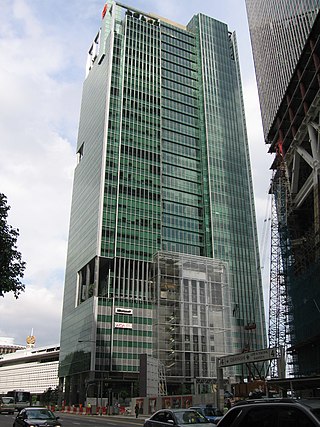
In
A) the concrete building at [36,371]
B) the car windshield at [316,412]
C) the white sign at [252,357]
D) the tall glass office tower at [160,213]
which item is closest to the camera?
the car windshield at [316,412]

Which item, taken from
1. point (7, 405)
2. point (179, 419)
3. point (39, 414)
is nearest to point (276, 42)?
point (7, 405)

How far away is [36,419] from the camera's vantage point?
20.1 m

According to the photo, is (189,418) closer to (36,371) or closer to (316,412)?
(316,412)

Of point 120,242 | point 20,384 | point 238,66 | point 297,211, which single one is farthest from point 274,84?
point 20,384

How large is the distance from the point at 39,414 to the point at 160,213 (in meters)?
86.3

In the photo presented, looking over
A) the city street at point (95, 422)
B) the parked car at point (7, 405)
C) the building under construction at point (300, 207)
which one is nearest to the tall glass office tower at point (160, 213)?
the parked car at point (7, 405)

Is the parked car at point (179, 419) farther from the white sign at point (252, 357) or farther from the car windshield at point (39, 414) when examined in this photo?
the white sign at point (252, 357)

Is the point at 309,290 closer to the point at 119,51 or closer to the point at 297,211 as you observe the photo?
the point at 297,211

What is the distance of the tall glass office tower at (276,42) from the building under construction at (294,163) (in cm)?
14

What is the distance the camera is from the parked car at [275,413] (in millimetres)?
6176

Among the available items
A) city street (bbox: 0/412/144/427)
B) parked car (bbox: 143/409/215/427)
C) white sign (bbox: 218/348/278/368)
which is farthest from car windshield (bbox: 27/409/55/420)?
white sign (bbox: 218/348/278/368)

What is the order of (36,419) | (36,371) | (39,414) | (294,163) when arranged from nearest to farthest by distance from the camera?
(36,419) < (39,414) < (294,163) < (36,371)

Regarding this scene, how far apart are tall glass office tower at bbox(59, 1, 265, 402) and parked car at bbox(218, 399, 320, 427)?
245 ft

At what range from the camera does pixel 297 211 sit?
70188 millimetres
